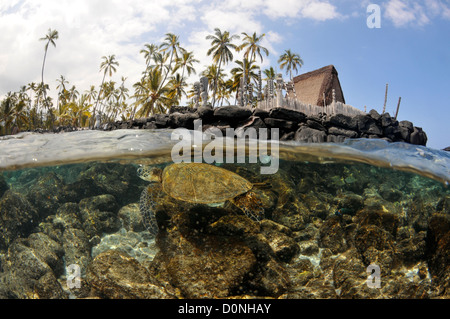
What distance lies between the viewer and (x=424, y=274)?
6.35 meters

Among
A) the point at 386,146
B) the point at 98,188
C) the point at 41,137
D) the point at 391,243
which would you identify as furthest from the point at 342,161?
the point at 41,137

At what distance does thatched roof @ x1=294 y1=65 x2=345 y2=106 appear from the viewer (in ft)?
85.3

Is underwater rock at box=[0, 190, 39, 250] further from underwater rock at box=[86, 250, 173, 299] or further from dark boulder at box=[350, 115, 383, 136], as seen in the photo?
dark boulder at box=[350, 115, 383, 136]

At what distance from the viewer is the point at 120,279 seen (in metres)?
5.53

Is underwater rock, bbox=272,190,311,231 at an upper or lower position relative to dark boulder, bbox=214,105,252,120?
lower

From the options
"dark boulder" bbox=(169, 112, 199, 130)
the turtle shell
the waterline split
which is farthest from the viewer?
"dark boulder" bbox=(169, 112, 199, 130)

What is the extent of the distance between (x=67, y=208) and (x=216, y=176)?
16.7ft

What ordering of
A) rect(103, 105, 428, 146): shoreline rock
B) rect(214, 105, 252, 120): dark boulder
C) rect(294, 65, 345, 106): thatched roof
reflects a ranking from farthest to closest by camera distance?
rect(294, 65, 345, 106): thatched roof, rect(214, 105, 252, 120): dark boulder, rect(103, 105, 428, 146): shoreline rock

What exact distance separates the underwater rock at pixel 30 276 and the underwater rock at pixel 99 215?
41.4 inches

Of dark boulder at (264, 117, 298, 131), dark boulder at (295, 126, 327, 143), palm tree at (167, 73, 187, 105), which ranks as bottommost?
dark boulder at (295, 126, 327, 143)

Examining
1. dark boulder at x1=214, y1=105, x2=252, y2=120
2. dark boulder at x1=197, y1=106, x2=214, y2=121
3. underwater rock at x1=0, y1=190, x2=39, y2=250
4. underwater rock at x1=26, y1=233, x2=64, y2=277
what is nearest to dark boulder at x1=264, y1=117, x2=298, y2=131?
dark boulder at x1=214, y1=105, x2=252, y2=120

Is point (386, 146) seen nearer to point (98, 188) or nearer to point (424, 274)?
point (424, 274)

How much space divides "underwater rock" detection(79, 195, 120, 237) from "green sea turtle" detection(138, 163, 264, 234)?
1592 mm

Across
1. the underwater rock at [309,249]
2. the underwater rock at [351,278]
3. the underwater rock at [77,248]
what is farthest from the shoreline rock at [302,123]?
the underwater rock at [77,248]
